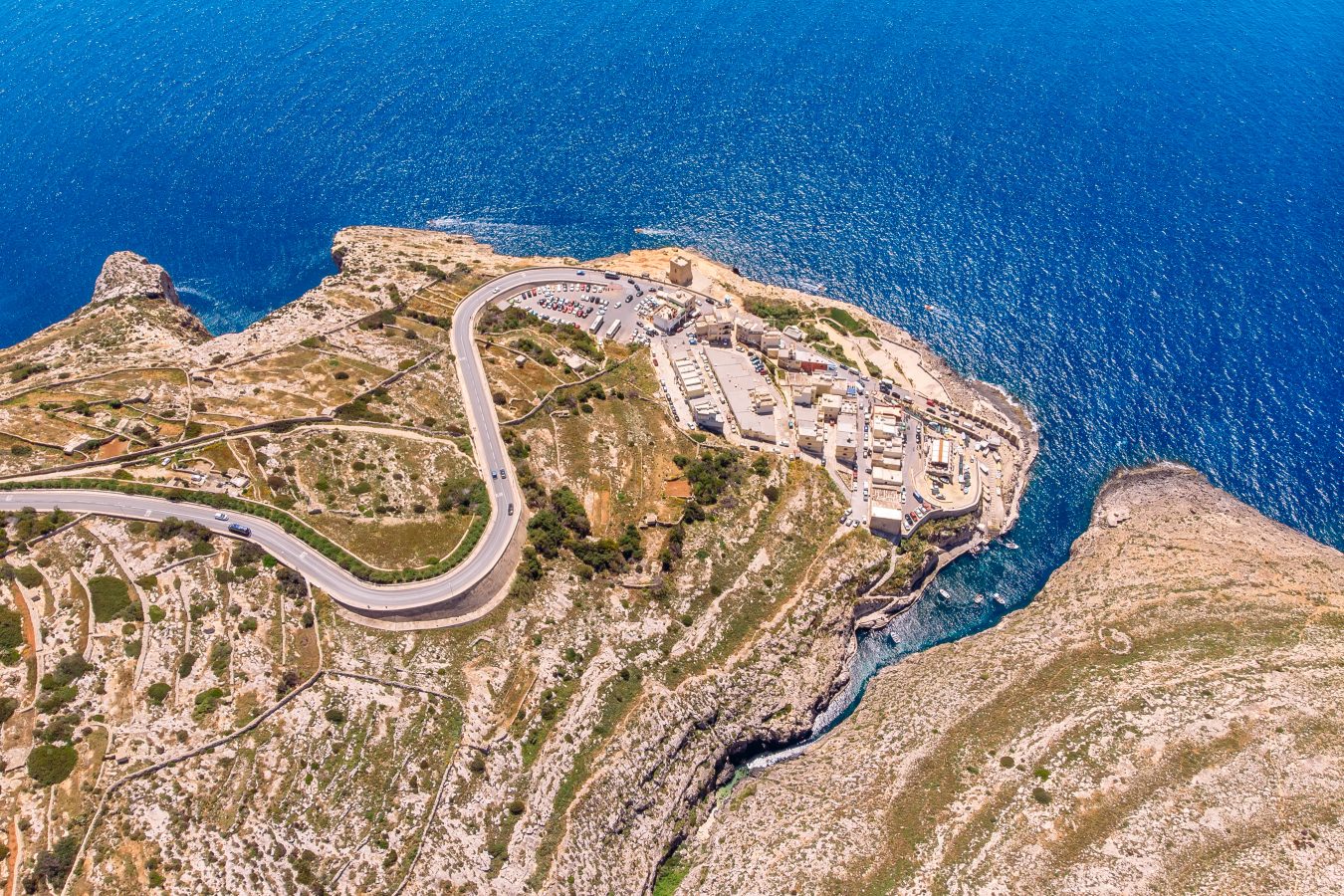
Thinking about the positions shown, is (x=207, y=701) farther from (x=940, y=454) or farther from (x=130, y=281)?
(x=940, y=454)

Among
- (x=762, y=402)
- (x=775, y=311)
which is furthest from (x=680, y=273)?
(x=762, y=402)

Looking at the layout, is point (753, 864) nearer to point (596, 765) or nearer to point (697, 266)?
point (596, 765)

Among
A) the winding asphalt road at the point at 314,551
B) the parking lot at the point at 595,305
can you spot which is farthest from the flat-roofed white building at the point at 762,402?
the winding asphalt road at the point at 314,551

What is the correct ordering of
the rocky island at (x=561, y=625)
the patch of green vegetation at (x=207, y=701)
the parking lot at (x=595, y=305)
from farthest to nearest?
1. the parking lot at (x=595, y=305)
2. the patch of green vegetation at (x=207, y=701)
3. the rocky island at (x=561, y=625)

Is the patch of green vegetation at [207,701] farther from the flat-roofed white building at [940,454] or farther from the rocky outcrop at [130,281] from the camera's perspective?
the flat-roofed white building at [940,454]

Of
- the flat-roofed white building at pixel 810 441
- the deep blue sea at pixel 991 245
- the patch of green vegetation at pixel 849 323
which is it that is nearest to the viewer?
the flat-roofed white building at pixel 810 441

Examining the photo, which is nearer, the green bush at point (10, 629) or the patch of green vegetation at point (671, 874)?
the green bush at point (10, 629)
